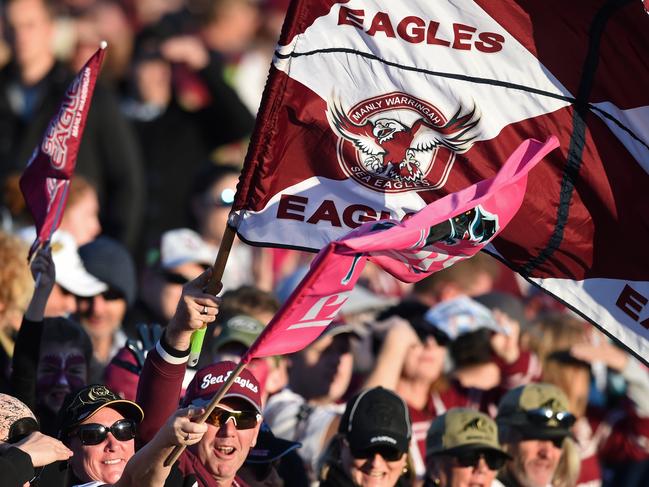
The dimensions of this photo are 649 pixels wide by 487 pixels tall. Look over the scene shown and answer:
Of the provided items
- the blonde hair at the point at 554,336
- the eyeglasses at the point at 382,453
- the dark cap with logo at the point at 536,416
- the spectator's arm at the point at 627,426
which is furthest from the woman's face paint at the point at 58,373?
the spectator's arm at the point at 627,426

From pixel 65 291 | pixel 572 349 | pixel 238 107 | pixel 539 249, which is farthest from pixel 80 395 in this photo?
pixel 238 107

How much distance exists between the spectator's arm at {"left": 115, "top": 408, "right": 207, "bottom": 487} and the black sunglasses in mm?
354

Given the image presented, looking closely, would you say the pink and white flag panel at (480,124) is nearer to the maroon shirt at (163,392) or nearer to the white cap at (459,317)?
the maroon shirt at (163,392)

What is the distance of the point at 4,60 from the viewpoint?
12.1m

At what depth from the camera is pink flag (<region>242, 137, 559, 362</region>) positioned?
17.1ft

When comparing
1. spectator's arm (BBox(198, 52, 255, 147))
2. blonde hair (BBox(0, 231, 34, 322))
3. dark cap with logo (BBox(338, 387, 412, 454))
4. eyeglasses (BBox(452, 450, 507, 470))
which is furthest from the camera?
spectator's arm (BBox(198, 52, 255, 147))

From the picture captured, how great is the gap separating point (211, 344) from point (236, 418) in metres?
1.73

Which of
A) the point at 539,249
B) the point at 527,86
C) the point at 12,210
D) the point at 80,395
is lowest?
the point at 12,210

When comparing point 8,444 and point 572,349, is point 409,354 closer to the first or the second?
point 572,349

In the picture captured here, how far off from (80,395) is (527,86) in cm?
212

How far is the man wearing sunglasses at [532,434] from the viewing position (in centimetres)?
769

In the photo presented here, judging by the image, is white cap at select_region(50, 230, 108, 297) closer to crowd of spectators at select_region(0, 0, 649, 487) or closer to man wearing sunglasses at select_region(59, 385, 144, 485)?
crowd of spectators at select_region(0, 0, 649, 487)

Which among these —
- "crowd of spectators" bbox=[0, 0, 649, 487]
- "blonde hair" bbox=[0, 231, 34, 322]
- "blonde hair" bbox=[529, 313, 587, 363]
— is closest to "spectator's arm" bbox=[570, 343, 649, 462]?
"crowd of spectators" bbox=[0, 0, 649, 487]

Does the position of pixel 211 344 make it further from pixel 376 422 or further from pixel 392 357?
pixel 376 422
